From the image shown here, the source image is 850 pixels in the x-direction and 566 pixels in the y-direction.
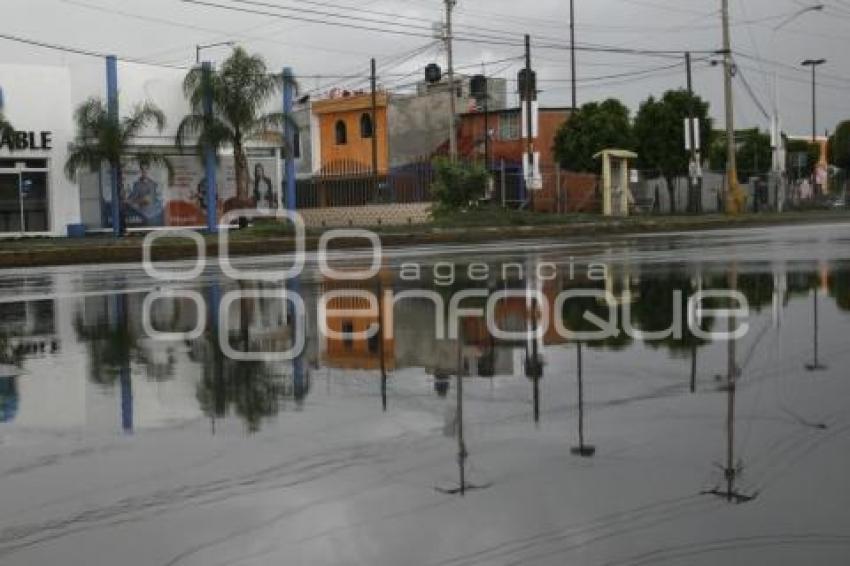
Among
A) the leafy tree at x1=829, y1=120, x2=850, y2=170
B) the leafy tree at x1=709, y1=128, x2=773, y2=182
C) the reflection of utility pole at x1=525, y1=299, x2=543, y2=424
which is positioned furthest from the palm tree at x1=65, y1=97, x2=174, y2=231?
the leafy tree at x1=829, y1=120, x2=850, y2=170

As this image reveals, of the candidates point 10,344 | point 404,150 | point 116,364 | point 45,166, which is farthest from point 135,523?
point 404,150

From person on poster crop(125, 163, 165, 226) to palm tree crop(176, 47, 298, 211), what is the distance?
7.71ft

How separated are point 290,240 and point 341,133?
3624 centimetres

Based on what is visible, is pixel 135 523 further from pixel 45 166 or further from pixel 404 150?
pixel 404 150

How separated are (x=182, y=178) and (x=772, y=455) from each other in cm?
3798

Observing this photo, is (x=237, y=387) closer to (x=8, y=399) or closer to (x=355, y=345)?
(x=8, y=399)

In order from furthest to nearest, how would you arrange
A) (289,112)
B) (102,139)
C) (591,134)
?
(591,134)
(289,112)
(102,139)

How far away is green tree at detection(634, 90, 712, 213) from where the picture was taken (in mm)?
53938

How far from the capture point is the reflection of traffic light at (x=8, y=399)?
6.65 meters

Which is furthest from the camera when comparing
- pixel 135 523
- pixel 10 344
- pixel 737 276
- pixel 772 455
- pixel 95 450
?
pixel 737 276

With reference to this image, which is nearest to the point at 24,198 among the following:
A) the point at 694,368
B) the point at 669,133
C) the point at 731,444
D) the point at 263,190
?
the point at 263,190

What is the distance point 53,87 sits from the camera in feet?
127

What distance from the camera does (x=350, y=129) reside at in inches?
2635

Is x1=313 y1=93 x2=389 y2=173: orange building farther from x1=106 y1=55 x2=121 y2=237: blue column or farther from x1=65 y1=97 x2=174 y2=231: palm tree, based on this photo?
x1=65 y1=97 x2=174 y2=231: palm tree
